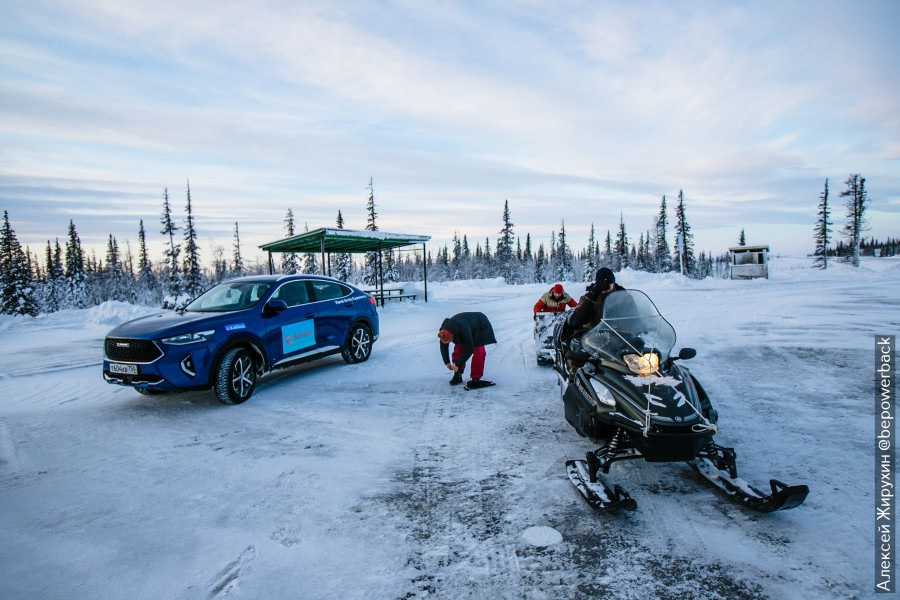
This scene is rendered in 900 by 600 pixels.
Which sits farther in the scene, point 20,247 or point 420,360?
point 20,247

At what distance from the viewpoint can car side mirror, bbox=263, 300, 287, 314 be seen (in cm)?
704

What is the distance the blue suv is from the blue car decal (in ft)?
0.05

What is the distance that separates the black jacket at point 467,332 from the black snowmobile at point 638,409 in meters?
2.38

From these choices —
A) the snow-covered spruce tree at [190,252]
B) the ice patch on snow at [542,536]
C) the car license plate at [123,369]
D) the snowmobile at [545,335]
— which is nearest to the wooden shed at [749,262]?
the snowmobile at [545,335]

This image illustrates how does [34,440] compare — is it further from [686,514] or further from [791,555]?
[791,555]

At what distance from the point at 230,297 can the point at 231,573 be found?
17.3 feet

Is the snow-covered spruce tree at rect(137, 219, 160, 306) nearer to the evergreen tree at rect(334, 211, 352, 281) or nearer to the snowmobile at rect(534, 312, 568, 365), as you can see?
the evergreen tree at rect(334, 211, 352, 281)

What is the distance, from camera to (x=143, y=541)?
10.6ft

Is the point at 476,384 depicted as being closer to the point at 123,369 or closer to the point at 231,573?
the point at 231,573

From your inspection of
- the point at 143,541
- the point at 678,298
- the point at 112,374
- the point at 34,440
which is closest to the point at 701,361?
the point at 143,541

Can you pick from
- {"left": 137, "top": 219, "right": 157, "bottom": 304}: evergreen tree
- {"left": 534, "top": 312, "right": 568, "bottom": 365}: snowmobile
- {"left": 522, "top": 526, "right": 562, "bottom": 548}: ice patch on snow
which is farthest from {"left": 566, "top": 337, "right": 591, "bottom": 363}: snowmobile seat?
{"left": 137, "top": 219, "right": 157, "bottom": 304}: evergreen tree

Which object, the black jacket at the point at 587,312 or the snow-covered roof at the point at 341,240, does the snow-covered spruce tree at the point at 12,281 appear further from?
the black jacket at the point at 587,312

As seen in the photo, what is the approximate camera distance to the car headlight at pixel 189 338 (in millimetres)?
5930

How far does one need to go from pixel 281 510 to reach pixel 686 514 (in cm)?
317
